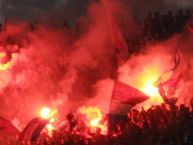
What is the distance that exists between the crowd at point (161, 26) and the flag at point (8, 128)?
12.3ft

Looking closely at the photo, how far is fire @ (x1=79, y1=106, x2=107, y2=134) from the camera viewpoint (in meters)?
12.6

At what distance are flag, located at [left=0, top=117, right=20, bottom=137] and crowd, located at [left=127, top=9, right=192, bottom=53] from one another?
3747mm

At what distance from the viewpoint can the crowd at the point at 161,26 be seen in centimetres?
1395

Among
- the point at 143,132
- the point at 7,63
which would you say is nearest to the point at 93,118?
A: the point at 143,132

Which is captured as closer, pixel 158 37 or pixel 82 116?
pixel 82 116

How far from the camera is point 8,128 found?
13492 millimetres

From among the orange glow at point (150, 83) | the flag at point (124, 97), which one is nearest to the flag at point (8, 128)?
the flag at point (124, 97)

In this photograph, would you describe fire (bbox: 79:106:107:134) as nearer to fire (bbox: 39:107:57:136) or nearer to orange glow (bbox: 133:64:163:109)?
fire (bbox: 39:107:57:136)

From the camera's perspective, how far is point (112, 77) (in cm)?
1514

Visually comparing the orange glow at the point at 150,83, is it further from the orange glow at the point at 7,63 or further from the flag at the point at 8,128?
the orange glow at the point at 7,63

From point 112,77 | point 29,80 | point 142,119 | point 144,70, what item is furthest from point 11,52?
point 142,119

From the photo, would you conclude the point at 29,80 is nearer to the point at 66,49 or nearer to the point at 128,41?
the point at 66,49

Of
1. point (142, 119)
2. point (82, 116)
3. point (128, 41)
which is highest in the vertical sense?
point (128, 41)

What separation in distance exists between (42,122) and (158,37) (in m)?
3.93
